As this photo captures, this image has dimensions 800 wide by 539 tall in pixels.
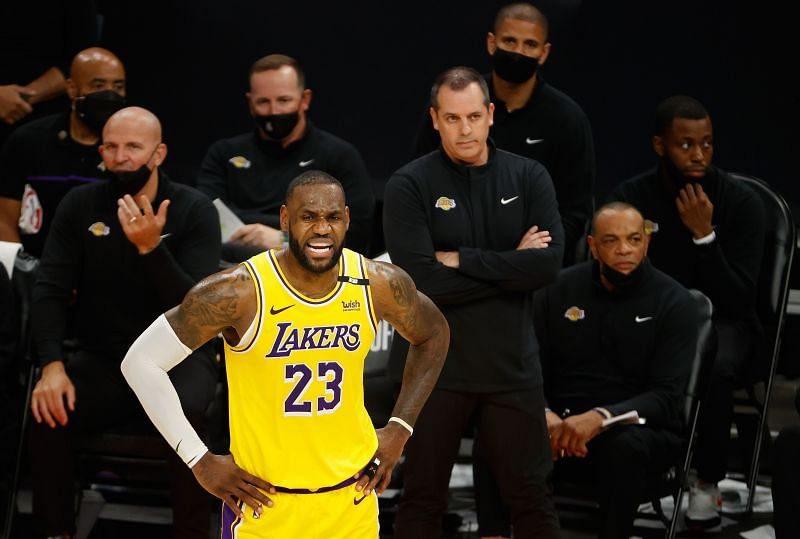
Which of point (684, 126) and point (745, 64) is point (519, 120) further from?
point (745, 64)

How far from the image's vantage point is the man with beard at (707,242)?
556 centimetres

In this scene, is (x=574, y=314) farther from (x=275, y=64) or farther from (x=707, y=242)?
(x=275, y=64)

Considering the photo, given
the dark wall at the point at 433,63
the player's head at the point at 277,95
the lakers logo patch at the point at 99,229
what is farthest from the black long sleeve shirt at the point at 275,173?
the dark wall at the point at 433,63

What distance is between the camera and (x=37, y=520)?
15.7ft

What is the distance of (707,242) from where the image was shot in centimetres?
559

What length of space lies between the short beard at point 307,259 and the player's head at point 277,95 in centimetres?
240

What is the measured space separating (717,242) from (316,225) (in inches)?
104

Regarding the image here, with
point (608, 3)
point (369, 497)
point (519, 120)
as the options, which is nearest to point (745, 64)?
point (608, 3)

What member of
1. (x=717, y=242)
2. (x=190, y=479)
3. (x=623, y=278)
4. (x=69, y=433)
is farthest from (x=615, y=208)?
(x=69, y=433)

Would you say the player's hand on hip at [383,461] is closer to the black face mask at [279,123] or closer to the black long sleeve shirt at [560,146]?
the black long sleeve shirt at [560,146]

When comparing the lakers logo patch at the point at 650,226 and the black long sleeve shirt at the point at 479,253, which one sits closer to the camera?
the black long sleeve shirt at the point at 479,253

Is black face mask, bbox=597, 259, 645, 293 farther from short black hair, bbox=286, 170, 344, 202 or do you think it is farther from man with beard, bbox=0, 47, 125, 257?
man with beard, bbox=0, 47, 125, 257

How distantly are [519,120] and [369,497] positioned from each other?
2.33 meters

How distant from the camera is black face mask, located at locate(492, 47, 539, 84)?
552 cm
